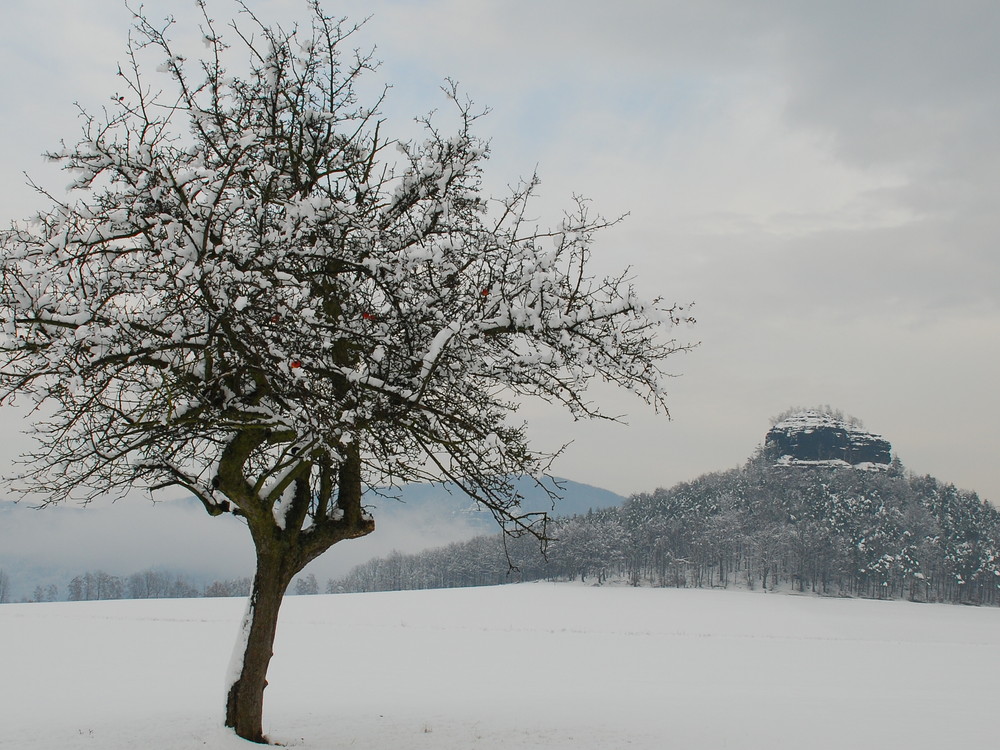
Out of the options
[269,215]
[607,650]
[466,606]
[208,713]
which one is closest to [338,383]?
[269,215]

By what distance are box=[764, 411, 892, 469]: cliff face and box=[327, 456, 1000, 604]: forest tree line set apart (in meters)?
41.2

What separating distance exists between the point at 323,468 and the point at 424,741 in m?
4.33

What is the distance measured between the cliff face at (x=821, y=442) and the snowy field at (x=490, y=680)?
116877 millimetres

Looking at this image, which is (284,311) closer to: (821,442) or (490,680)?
(490,680)

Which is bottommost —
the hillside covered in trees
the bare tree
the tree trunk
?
the hillside covered in trees

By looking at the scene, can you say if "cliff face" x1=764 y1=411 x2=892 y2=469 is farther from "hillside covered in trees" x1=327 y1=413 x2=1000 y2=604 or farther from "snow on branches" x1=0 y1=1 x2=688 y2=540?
"snow on branches" x1=0 y1=1 x2=688 y2=540

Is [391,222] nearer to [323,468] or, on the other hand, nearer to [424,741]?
→ [323,468]

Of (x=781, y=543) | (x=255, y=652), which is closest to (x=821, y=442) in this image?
(x=781, y=543)

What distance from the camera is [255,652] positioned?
32.3 feet

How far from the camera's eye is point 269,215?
857 cm

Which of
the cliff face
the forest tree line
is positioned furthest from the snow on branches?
the cliff face

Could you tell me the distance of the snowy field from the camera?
11.9 metres

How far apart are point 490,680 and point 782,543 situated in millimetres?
81637

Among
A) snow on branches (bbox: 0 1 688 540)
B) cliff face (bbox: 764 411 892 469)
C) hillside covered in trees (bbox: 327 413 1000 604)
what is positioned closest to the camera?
snow on branches (bbox: 0 1 688 540)
